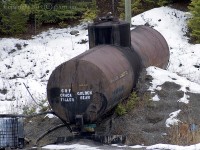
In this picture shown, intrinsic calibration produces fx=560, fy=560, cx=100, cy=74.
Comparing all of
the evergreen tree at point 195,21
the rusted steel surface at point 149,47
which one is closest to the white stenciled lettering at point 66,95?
the rusted steel surface at point 149,47

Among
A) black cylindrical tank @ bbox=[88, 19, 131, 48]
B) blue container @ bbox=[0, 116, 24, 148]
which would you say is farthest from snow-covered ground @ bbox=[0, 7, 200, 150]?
blue container @ bbox=[0, 116, 24, 148]

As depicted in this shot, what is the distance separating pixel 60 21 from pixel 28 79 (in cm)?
497

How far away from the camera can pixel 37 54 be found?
713 inches

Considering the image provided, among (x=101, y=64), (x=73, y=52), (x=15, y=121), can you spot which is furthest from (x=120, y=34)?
(x=73, y=52)

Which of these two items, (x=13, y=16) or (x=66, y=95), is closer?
(x=66, y=95)

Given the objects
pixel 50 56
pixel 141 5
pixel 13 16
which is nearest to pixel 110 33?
pixel 50 56

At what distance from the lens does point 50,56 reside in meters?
17.9

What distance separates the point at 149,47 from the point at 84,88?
10.8 ft

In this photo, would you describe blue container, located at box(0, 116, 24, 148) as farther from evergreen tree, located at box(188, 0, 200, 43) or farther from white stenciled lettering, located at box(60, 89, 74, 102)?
evergreen tree, located at box(188, 0, 200, 43)

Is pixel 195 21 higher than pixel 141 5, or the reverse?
pixel 141 5

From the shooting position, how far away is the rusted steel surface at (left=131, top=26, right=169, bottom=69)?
12.6 m

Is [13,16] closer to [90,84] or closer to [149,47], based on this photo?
[149,47]

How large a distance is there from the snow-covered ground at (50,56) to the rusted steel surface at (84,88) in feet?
8.44

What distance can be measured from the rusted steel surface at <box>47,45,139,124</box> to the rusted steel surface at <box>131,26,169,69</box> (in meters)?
2.11
